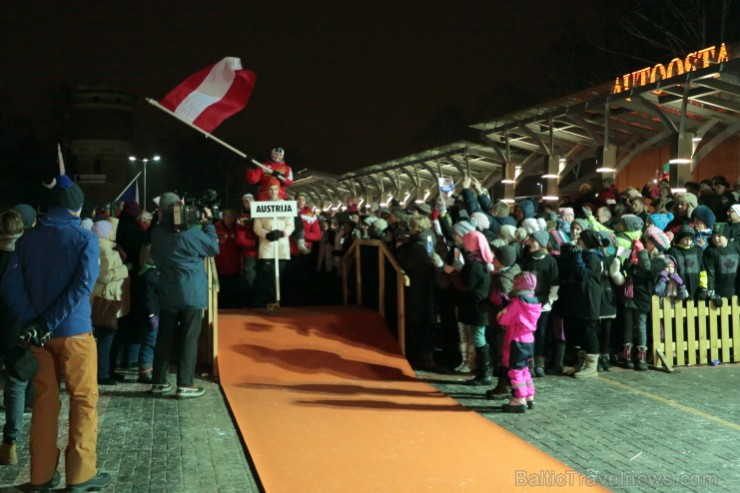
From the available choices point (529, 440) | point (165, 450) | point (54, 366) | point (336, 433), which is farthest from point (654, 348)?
point (54, 366)

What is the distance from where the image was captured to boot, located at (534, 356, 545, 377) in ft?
33.1

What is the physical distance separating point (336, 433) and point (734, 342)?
262 inches

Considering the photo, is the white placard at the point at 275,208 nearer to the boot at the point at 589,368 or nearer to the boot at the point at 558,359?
the boot at the point at 558,359

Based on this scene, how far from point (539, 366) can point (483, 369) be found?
88cm

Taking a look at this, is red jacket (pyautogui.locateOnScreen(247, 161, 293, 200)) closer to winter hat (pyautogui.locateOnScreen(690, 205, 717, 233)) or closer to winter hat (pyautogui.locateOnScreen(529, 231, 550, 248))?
winter hat (pyautogui.locateOnScreen(529, 231, 550, 248))

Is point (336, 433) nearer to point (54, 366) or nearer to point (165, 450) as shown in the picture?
point (165, 450)

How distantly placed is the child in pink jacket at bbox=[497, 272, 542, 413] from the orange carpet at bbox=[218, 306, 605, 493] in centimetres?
57

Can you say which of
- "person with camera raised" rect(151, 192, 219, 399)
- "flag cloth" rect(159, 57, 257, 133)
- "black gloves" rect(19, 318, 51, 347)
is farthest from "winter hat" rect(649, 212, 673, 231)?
"black gloves" rect(19, 318, 51, 347)

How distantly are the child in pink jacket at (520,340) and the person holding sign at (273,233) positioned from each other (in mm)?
3929

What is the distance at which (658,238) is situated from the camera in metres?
10.9

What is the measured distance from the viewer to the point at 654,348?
10750 mm

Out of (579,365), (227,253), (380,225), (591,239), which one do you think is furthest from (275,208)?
(579,365)

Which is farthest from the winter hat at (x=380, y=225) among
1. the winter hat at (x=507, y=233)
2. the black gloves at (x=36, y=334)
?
the black gloves at (x=36, y=334)

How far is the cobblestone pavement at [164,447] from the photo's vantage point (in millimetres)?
6060
